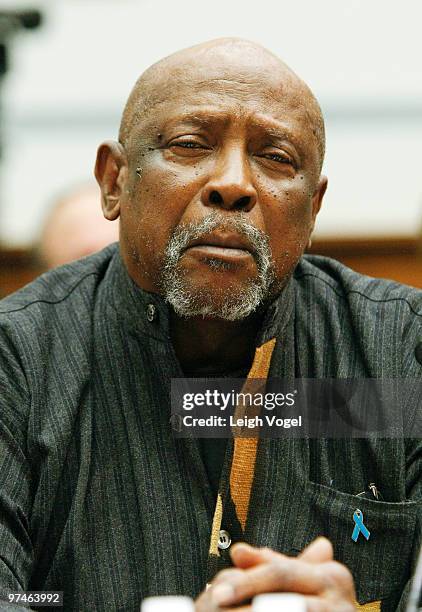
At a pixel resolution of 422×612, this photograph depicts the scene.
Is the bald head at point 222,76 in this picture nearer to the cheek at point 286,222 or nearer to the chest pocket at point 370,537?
the cheek at point 286,222

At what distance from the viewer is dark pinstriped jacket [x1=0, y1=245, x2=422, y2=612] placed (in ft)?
3.74

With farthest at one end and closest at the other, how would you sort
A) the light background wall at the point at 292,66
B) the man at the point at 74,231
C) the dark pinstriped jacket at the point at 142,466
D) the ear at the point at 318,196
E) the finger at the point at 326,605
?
1. the light background wall at the point at 292,66
2. the man at the point at 74,231
3. the ear at the point at 318,196
4. the dark pinstriped jacket at the point at 142,466
5. the finger at the point at 326,605

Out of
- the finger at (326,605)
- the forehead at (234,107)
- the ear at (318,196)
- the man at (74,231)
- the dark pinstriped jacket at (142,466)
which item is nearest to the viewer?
the finger at (326,605)

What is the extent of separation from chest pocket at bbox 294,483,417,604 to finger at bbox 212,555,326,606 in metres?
Answer: 0.27

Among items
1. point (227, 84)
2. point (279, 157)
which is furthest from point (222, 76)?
point (279, 157)

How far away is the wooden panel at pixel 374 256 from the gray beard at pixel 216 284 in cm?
151

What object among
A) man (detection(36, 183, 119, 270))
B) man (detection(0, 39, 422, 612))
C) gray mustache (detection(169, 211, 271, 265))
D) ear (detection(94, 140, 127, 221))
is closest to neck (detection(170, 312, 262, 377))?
man (detection(0, 39, 422, 612))

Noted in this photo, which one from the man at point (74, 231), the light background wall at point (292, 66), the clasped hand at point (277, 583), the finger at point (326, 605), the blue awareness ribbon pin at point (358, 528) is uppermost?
the light background wall at point (292, 66)

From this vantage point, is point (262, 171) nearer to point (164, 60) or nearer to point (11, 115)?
point (164, 60)

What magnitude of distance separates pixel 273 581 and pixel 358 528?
309 millimetres

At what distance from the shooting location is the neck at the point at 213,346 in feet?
4.27

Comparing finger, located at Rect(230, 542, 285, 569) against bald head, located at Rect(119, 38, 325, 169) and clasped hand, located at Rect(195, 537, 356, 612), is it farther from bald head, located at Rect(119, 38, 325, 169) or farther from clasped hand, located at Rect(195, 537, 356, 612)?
bald head, located at Rect(119, 38, 325, 169)

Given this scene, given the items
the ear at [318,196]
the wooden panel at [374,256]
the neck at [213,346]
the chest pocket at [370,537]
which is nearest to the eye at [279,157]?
the ear at [318,196]

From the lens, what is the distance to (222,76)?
128 centimetres
